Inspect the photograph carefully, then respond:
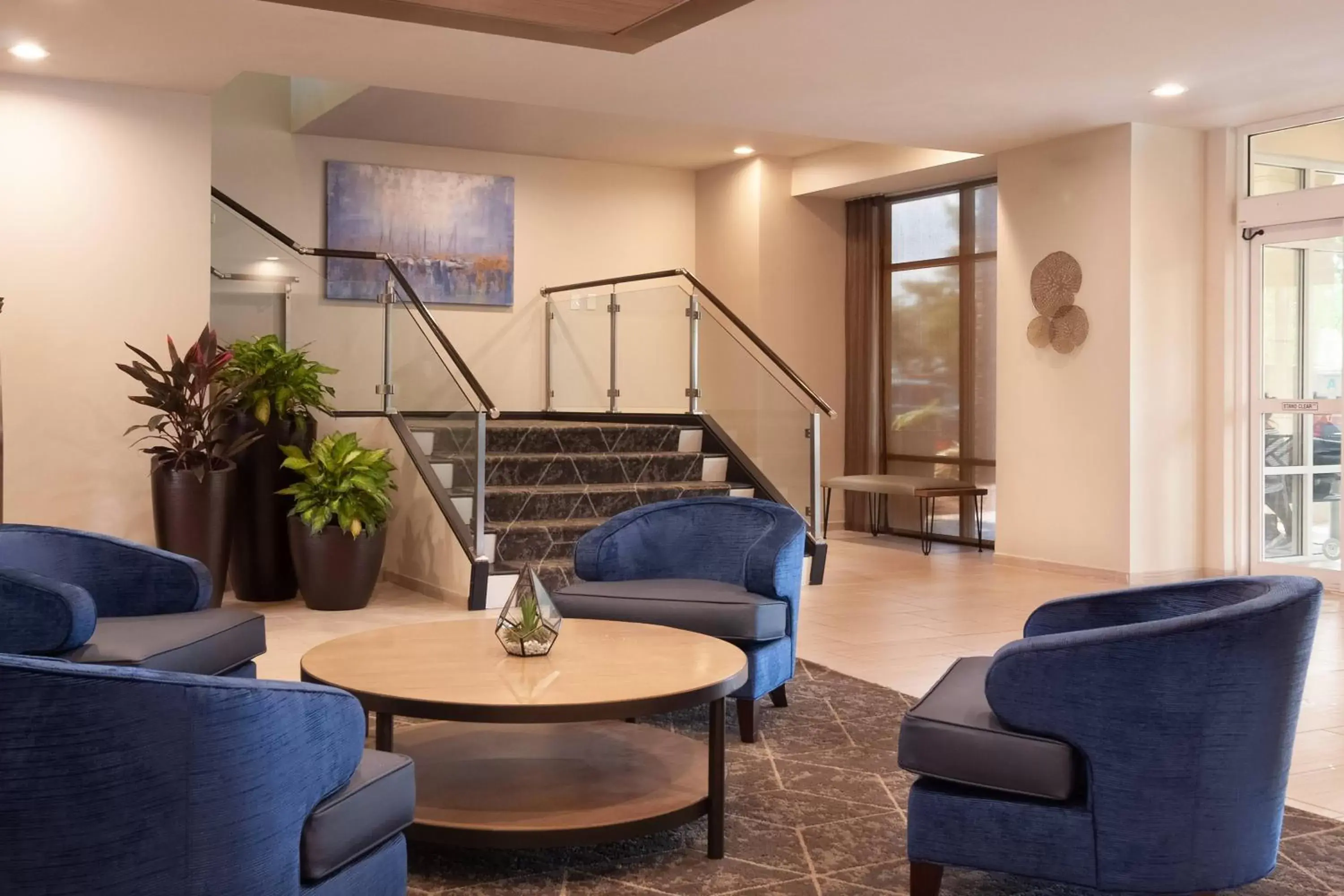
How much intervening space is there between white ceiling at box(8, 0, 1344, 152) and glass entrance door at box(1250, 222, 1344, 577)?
3.02ft

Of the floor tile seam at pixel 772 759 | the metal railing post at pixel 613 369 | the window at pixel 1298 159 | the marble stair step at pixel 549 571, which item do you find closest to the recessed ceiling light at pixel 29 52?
the marble stair step at pixel 549 571

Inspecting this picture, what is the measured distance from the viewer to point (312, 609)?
6816 mm

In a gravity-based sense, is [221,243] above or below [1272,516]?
above

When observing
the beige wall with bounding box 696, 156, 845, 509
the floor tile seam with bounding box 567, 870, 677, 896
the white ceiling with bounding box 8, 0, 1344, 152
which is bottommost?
the floor tile seam with bounding box 567, 870, 677, 896

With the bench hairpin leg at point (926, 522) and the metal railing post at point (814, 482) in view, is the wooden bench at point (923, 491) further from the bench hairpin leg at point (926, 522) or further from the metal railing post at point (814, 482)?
the metal railing post at point (814, 482)

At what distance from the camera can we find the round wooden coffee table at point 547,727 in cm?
295

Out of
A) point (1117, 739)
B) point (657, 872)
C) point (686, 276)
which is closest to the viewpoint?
point (1117, 739)

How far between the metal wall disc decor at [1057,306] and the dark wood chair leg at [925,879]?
6075 millimetres

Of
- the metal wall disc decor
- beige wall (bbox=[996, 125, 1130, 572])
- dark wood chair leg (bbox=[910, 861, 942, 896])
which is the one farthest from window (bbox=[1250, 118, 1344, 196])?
dark wood chair leg (bbox=[910, 861, 942, 896])

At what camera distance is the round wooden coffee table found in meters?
2.95

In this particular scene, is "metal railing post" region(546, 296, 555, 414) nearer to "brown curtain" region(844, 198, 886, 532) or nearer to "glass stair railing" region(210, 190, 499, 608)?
"glass stair railing" region(210, 190, 499, 608)

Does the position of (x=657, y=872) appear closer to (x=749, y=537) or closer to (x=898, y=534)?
(x=749, y=537)

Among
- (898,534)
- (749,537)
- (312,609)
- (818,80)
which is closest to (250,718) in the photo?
(749,537)

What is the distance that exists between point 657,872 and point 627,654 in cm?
64
